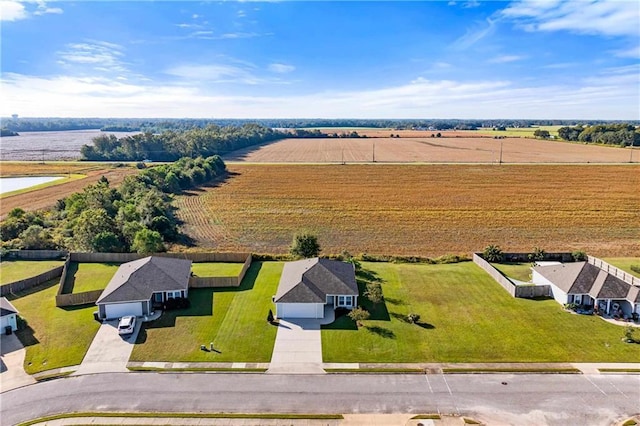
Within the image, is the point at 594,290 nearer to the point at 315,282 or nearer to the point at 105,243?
the point at 315,282

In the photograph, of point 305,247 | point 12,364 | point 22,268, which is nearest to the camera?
point 12,364

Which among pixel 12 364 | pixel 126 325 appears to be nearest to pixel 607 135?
pixel 126 325

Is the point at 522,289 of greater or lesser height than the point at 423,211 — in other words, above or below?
below

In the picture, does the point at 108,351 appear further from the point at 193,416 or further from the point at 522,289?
the point at 522,289

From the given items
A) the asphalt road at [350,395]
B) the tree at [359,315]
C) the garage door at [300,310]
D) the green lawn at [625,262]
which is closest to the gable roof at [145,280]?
the asphalt road at [350,395]

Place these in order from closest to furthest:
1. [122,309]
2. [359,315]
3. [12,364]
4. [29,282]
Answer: [12,364] → [359,315] → [122,309] → [29,282]

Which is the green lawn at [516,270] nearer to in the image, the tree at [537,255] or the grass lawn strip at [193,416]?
the tree at [537,255]

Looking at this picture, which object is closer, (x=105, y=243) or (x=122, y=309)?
(x=122, y=309)

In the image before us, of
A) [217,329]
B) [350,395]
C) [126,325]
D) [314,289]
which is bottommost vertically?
[350,395]

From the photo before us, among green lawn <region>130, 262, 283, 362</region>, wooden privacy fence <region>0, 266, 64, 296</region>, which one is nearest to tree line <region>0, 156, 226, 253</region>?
wooden privacy fence <region>0, 266, 64, 296</region>
